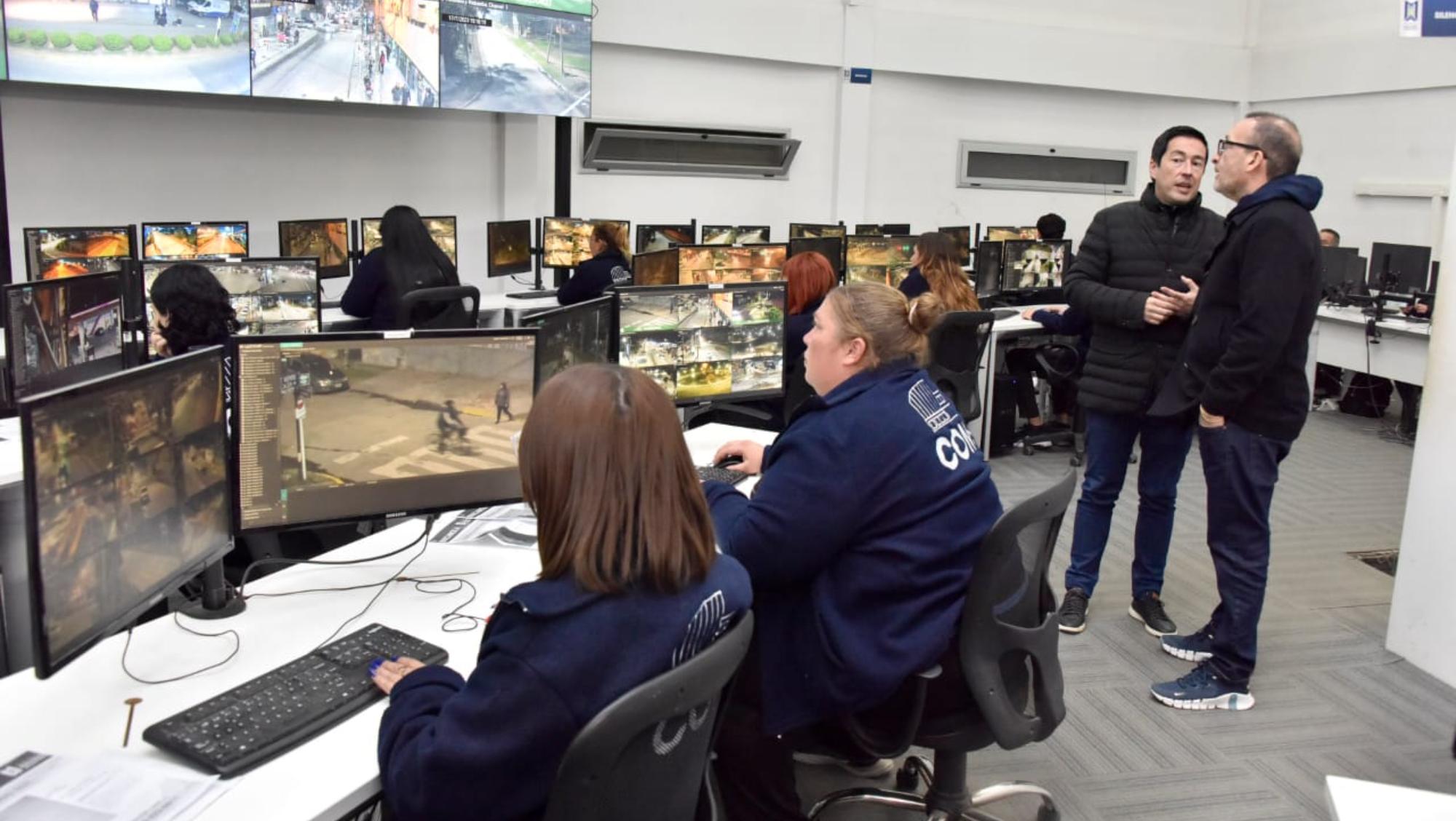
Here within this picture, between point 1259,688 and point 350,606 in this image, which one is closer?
point 350,606

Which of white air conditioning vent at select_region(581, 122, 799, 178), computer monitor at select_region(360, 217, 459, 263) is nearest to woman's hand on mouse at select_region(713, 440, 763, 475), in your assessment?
computer monitor at select_region(360, 217, 459, 263)

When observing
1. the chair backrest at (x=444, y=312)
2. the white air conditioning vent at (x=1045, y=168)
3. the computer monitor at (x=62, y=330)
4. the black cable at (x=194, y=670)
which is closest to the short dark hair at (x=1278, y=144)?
the black cable at (x=194, y=670)

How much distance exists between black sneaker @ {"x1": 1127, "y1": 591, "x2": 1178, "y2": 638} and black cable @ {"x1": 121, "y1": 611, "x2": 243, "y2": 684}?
2694 millimetres

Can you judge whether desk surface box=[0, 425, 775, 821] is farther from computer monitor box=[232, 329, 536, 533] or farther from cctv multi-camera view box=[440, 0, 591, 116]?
cctv multi-camera view box=[440, 0, 591, 116]

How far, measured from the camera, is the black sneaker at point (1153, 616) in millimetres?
3457

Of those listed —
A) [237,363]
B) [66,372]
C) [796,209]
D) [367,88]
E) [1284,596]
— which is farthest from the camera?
[796,209]

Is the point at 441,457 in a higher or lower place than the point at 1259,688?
higher

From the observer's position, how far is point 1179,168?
127 inches

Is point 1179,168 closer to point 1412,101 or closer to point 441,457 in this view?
point 441,457

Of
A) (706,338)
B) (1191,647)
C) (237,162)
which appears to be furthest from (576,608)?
(237,162)

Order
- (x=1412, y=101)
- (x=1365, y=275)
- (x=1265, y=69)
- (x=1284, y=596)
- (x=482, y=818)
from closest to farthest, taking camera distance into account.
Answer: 1. (x=482, y=818)
2. (x=1284, y=596)
3. (x=1365, y=275)
4. (x=1412, y=101)
5. (x=1265, y=69)

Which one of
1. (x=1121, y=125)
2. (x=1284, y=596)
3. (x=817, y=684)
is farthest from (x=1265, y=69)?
(x=817, y=684)

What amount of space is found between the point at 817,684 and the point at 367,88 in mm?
5375

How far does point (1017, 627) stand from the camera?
6.67ft
